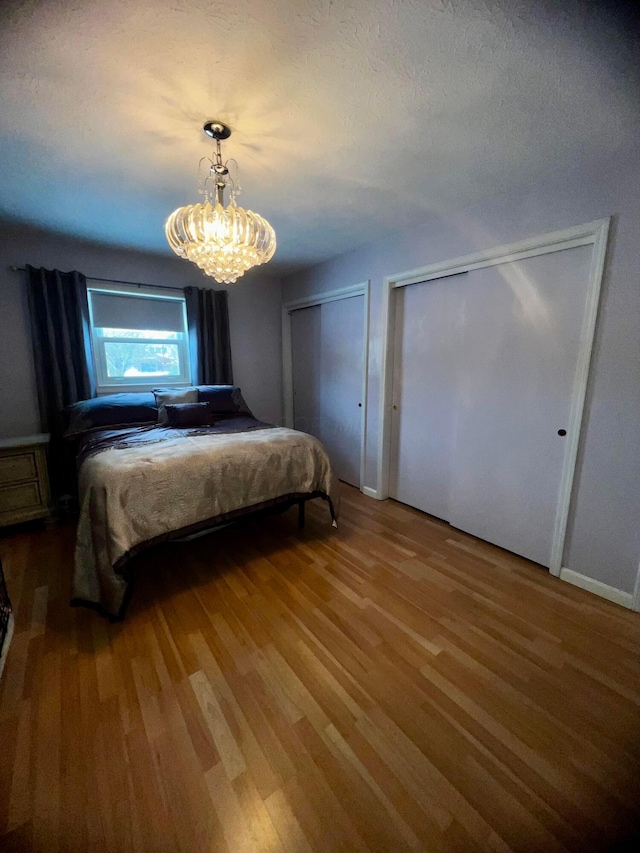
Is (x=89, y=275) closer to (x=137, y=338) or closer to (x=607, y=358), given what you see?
(x=137, y=338)

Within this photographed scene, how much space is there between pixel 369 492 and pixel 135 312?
2.99 m

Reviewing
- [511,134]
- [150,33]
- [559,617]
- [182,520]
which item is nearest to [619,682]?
[559,617]

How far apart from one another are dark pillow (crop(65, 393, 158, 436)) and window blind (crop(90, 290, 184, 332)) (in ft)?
2.77

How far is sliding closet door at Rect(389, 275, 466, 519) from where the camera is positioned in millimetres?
2569

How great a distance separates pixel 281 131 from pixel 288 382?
9.49ft

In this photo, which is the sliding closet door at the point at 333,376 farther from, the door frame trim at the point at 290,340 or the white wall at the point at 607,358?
the white wall at the point at 607,358

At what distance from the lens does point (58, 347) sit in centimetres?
284

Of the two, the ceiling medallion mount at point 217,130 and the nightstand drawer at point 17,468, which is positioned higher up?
the ceiling medallion mount at point 217,130

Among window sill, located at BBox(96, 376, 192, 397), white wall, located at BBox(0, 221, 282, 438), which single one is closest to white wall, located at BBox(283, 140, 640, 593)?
white wall, located at BBox(0, 221, 282, 438)

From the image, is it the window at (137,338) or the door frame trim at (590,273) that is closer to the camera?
the door frame trim at (590,273)

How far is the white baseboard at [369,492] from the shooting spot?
10.5ft

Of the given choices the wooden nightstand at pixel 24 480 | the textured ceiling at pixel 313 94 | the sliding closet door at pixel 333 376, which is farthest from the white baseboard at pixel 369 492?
the wooden nightstand at pixel 24 480

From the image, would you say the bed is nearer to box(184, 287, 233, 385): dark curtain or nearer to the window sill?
the window sill

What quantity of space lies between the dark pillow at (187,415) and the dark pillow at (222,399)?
309 mm
